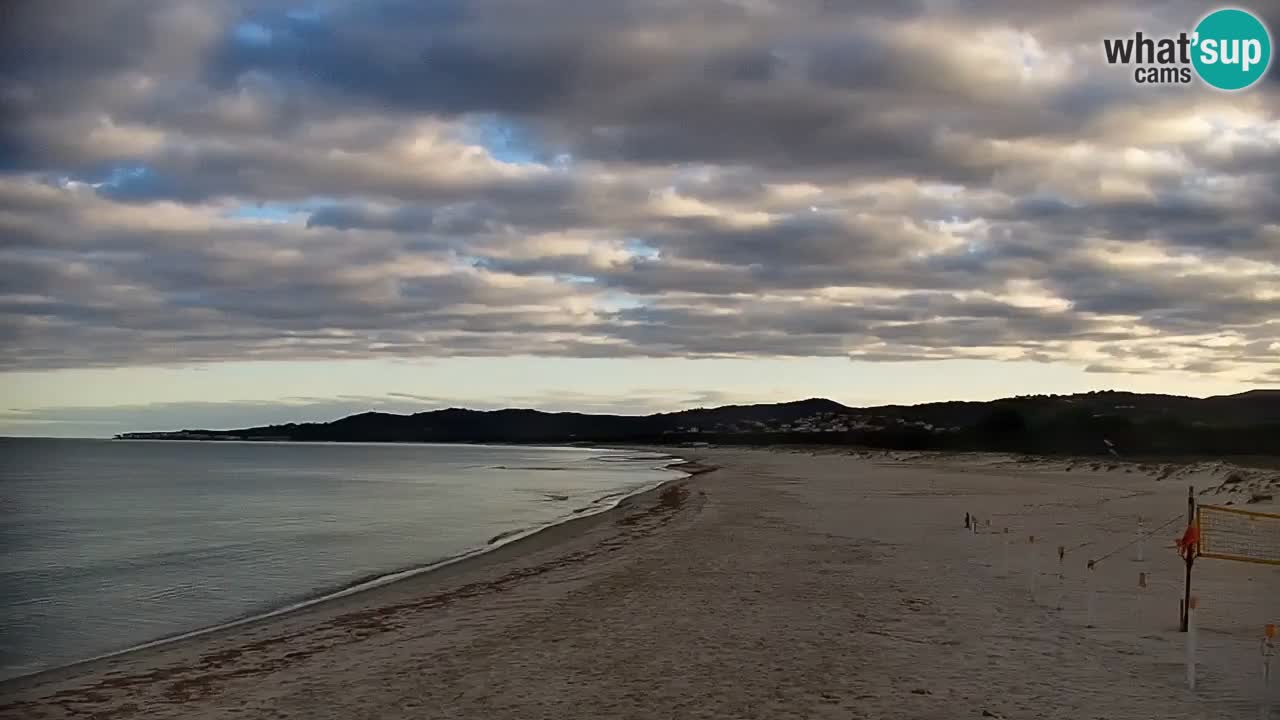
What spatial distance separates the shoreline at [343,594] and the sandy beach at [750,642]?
157mm

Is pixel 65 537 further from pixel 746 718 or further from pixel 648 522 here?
pixel 746 718

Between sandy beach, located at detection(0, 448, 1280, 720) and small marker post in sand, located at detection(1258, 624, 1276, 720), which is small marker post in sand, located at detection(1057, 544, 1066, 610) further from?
small marker post in sand, located at detection(1258, 624, 1276, 720)

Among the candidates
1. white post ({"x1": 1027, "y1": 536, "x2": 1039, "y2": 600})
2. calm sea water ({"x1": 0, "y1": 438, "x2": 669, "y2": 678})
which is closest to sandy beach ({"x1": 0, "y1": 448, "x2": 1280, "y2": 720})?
white post ({"x1": 1027, "y1": 536, "x2": 1039, "y2": 600})

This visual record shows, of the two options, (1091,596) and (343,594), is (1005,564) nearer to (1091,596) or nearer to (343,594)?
(1091,596)

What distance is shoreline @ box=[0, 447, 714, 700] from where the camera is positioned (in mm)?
13531

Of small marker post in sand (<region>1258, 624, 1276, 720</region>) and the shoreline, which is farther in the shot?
the shoreline

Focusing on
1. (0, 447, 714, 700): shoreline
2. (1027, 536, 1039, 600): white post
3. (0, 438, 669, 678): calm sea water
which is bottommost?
(0, 438, 669, 678): calm sea water

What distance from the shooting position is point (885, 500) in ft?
121

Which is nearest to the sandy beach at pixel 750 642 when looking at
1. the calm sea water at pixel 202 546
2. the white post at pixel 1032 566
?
the white post at pixel 1032 566

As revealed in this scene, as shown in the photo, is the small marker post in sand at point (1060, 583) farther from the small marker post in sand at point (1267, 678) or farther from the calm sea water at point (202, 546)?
the calm sea water at point (202, 546)

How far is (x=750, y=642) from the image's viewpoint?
41.2 feet

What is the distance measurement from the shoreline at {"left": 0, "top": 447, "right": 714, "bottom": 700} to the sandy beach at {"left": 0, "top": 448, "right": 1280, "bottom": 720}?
0.51 ft

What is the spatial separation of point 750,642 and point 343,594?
33.5 feet

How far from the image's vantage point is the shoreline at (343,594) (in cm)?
1353
